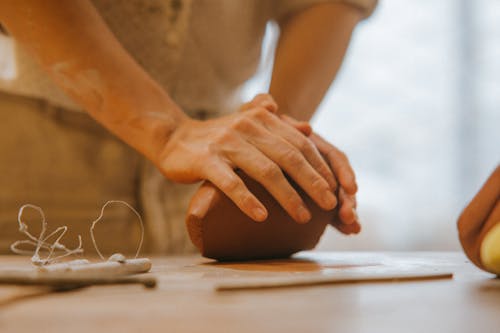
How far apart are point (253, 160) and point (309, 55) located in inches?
16.4

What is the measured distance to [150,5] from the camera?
1.03 metres

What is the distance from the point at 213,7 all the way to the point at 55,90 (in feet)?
1.13

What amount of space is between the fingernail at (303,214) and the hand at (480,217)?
208 millimetres

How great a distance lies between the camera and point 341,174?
825 mm

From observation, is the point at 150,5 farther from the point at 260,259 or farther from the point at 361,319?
the point at 361,319

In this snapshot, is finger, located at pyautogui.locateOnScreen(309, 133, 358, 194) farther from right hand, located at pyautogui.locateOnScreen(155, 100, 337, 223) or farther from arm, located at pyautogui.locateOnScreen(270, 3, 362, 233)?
arm, located at pyautogui.locateOnScreen(270, 3, 362, 233)

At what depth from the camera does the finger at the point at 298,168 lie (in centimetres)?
76

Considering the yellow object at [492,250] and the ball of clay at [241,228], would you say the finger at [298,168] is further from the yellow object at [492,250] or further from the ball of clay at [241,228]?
the yellow object at [492,250]

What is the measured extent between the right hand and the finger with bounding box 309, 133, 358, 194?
0.07ft

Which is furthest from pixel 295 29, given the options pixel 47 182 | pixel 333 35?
pixel 47 182

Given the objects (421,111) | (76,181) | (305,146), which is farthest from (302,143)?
(421,111)

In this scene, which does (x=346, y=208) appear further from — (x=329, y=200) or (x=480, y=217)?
(x=480, y=217)

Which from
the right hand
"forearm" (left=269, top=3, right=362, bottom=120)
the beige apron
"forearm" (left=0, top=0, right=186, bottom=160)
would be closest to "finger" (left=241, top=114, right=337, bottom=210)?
the right hand

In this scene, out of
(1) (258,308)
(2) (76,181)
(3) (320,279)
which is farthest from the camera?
(2) (76,181)
